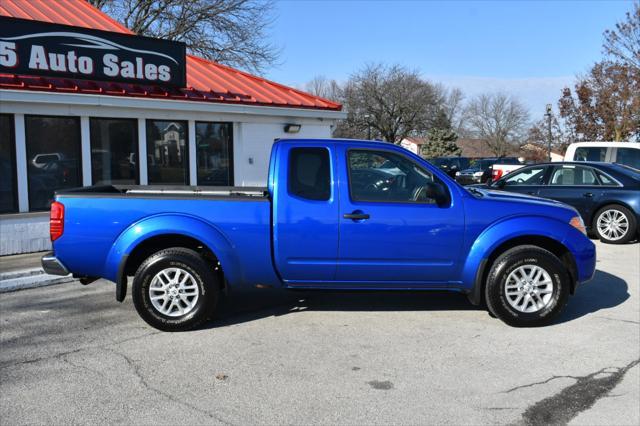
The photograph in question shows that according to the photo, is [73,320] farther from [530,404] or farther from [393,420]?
[530,404]

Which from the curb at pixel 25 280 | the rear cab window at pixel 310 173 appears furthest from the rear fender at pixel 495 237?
the curb at pixel 25 280

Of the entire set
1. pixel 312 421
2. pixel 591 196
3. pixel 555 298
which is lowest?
pixel 312 421

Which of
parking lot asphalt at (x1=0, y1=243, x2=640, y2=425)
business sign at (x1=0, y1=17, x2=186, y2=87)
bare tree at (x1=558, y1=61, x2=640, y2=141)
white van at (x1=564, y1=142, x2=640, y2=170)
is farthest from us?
bare tree at (x1=558, y1=61, x2=640, y2=141)

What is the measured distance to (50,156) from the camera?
9516mm

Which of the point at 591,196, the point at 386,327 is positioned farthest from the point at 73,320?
the point at 591,196

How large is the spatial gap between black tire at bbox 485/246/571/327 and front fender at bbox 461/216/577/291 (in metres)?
0.14

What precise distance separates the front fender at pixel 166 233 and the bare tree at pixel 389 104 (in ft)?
146

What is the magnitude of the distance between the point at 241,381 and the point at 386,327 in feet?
5.86

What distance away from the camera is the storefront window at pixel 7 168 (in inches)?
356

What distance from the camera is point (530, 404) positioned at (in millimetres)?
3848

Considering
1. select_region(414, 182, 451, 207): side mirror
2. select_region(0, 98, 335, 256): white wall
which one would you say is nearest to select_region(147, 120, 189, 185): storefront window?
select_region(0, 98, 335, 256): white wall

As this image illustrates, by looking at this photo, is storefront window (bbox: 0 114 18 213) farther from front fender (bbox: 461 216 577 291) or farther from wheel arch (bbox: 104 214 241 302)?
front fender (bbox: 461 216 577 291)

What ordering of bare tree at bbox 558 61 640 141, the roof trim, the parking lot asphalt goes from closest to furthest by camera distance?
1. the parking lot asphalt
2. the roof trim
3. bare tree at bbox 558 61 640 141

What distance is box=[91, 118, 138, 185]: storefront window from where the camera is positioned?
9.96 metres
